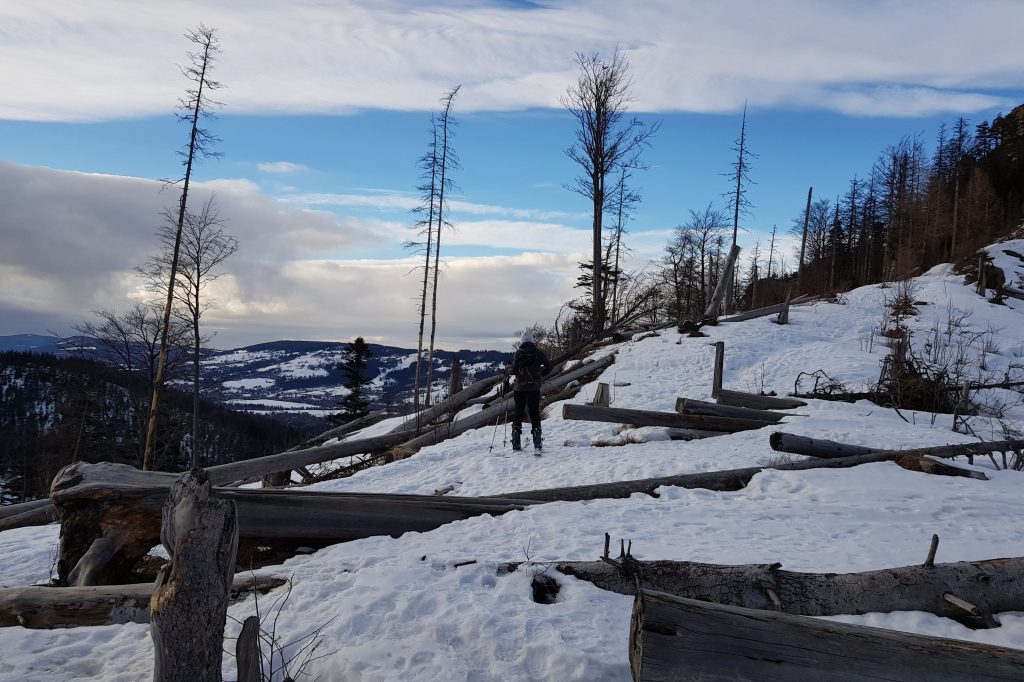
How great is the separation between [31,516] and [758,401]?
14056 mm

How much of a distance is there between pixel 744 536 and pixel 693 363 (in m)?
12.6

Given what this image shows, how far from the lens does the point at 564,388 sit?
58.1 ft

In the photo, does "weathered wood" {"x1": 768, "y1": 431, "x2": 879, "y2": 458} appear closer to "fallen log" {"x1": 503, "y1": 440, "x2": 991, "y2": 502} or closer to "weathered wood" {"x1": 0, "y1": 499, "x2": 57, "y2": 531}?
"fallen log" {"x1": 503, "y1": 440, "x2": 991, "y2": 502}

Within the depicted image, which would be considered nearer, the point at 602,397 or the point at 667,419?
the point at 667,419

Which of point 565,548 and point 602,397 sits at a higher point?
point 602,397

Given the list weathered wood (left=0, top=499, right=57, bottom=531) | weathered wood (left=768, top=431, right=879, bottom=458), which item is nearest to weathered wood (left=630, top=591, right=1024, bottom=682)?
weathered wood (left=768, top=431, right=879, bottom=458)

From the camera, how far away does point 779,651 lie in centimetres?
274

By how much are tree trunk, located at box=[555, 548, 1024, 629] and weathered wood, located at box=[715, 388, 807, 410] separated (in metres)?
8.41

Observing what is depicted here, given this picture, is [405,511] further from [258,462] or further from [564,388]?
[564,388]

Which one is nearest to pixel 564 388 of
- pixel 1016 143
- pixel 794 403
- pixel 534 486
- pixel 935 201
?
pixel 794 403

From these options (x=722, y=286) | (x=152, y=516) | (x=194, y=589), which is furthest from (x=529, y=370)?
(x=722, y=286)

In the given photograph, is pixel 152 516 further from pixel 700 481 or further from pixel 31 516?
pixel 31 516

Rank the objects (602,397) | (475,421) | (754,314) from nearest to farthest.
A: (602,397) → (475,421) → (754,314)

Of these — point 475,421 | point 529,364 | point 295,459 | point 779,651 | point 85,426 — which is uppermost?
point 529,364
